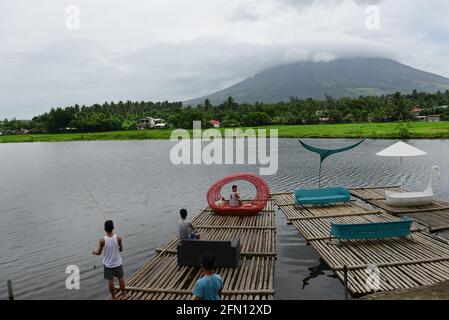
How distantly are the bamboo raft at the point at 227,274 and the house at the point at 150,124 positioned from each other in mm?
120555

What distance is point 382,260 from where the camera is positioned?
11547 mm

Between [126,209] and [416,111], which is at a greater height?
[416,111]

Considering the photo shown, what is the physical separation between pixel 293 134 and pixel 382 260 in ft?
236

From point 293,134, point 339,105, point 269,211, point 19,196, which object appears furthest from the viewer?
point 339,105

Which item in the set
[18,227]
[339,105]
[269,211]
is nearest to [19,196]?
[18,227]

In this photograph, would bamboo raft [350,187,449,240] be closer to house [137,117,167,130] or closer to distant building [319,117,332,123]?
distant building [319,117,332,123]

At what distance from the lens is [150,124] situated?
13912cm

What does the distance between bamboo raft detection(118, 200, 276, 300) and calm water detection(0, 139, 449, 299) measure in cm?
74

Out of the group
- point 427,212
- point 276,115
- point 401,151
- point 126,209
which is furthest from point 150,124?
point 427,212

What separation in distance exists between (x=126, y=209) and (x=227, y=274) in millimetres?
13687

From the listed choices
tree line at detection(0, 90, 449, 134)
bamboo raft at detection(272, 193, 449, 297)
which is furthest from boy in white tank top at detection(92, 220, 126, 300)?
tree line at detection(0, 90, 449, 134)

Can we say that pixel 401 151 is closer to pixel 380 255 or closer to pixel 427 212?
pixel 427 212
